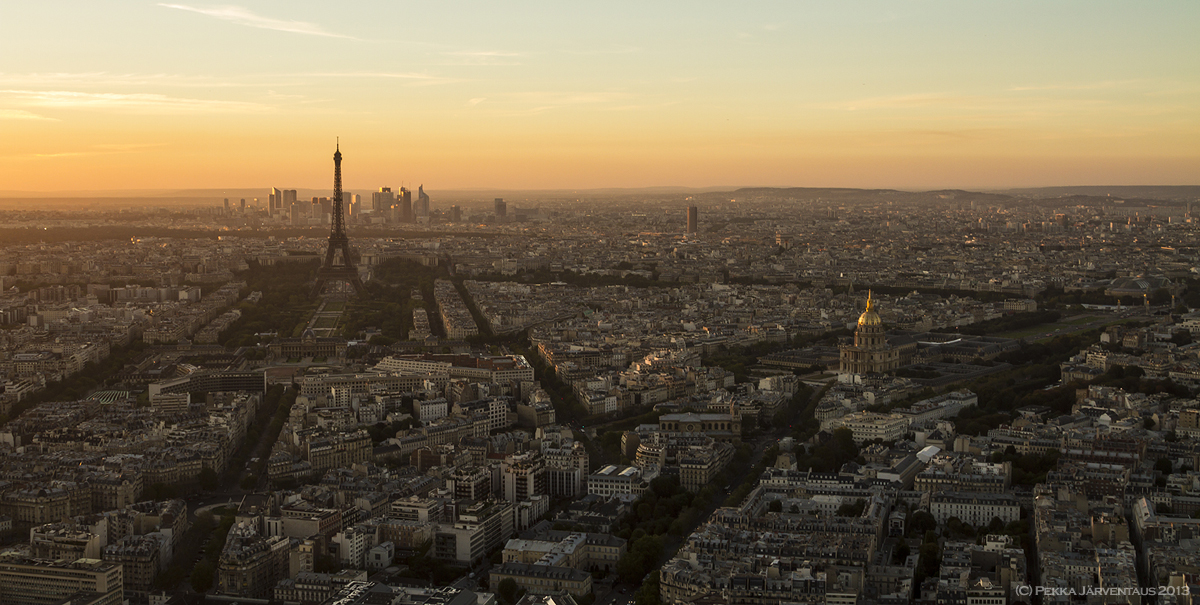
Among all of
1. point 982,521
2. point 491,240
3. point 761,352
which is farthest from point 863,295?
point 491,240

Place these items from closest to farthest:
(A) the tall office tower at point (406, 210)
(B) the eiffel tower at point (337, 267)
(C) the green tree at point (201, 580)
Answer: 1. (C) the green tree at point (201, 580)
2. (B) the eiffel tower at point (337, 267)
3. (A) the tall office tower at point (406, 210)

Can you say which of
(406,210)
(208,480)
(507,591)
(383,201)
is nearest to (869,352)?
(208,480)

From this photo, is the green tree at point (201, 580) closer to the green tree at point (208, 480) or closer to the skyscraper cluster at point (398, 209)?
the green tree at point (208, 480)

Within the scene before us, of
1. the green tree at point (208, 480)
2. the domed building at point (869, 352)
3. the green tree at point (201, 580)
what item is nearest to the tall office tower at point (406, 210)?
the domed building at point (869, 352)

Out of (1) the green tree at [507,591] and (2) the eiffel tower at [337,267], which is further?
(2) the eiffel tower at [337,267]

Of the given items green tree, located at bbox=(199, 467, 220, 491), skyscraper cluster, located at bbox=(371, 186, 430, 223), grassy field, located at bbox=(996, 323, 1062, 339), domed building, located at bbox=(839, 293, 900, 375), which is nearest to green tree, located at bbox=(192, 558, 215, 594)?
green tree, located at bbox=(199, 467, 220, 491)

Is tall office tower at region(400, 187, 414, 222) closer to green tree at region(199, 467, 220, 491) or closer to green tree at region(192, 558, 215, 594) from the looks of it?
green tree at region(199, 467, 220, 491)

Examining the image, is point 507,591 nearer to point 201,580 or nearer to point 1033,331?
point 201,580

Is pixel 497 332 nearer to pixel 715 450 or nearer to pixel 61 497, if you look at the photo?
pixel 715 450
